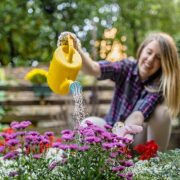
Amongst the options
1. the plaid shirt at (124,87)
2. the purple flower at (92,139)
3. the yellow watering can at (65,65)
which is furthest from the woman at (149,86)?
the purple flower at (92,139)

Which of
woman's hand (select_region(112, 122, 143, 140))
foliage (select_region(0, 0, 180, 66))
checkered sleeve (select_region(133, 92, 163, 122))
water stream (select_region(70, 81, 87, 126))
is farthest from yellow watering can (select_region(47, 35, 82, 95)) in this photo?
foliage (select_region(0, 0, 180, 66))

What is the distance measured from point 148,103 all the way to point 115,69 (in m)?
0.35

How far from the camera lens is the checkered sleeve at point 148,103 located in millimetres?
2650

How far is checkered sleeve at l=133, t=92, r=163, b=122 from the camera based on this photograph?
2650mm

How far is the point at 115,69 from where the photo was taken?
2854 mm

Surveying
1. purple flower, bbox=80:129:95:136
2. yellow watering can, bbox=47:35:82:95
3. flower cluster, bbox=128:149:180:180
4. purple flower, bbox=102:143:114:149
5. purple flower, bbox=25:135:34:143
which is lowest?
flower cluster, bbox=128:149:180:180

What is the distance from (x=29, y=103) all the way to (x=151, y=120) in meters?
2.79

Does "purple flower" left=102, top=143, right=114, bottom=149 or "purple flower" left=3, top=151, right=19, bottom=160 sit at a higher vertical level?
"purple flower" left=102, top=143, right=114, bottom=149

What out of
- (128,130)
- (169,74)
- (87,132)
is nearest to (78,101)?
Answer: (87,132)

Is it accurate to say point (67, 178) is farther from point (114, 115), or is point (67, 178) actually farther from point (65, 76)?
point (114, 115)

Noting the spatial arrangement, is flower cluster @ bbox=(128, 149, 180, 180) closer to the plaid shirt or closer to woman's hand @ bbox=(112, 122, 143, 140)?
woman's hand @ bbox=(112, 122, 143, 140)

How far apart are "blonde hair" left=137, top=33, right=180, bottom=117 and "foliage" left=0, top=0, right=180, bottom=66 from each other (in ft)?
9.61

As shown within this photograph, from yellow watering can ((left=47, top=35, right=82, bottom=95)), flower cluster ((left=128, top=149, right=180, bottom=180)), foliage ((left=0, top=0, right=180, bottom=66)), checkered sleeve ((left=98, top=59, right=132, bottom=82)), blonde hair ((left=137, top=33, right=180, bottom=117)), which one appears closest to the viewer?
flower cluster ((left=128, top=149, right=180, bottom=180))

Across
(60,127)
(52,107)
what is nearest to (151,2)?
(52,107)
